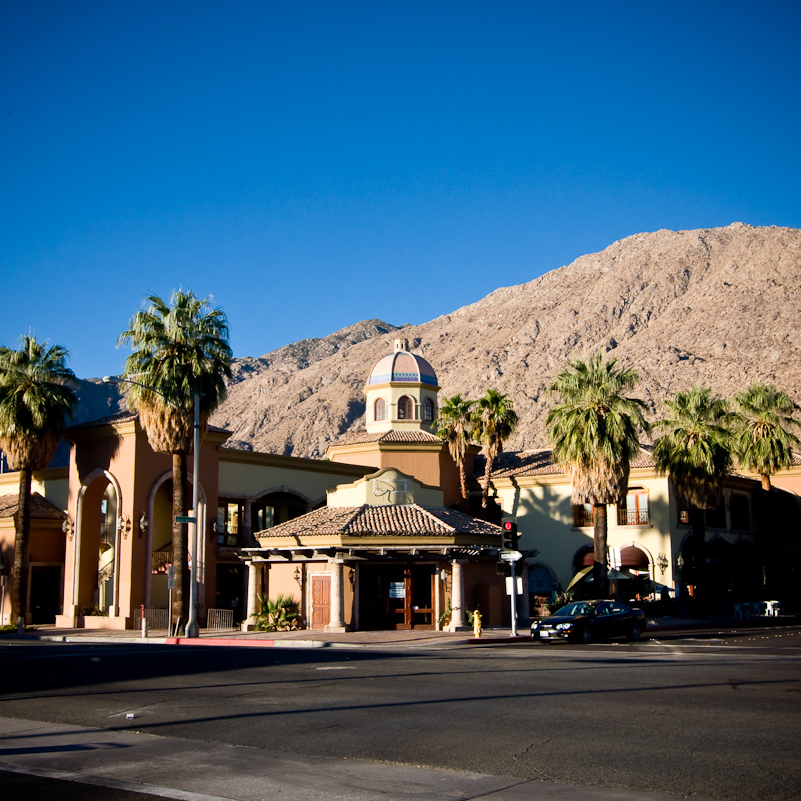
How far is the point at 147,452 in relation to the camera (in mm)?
39750

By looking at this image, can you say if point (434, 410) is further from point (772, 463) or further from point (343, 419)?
point (343, 419)

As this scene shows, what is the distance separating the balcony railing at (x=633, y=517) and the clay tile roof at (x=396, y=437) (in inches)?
418

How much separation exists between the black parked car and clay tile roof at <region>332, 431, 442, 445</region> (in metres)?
20.6

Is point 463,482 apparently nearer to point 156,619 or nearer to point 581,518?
point 581,518

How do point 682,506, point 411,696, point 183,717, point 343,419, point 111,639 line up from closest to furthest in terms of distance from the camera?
point 183,717
point 411,696
point 111,639
point 682,506
point 343,419

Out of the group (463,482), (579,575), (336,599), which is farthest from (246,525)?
(579,575)

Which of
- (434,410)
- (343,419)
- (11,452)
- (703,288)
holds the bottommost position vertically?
(11,452)

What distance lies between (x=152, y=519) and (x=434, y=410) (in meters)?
19.7

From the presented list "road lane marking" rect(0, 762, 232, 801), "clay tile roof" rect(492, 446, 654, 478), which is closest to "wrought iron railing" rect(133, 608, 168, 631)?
"clay tile roof" rect(492, 446, 654, 478)

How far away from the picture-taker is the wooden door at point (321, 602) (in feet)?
113

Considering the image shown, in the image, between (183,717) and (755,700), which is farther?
(755,700)

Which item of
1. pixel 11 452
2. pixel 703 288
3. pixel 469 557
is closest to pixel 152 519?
pixel 11 452

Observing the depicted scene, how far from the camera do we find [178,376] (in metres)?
35.7

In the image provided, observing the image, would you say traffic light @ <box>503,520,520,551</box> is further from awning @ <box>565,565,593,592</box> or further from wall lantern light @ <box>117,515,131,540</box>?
wall lantern light @ <box>117,515,131,540</box>
